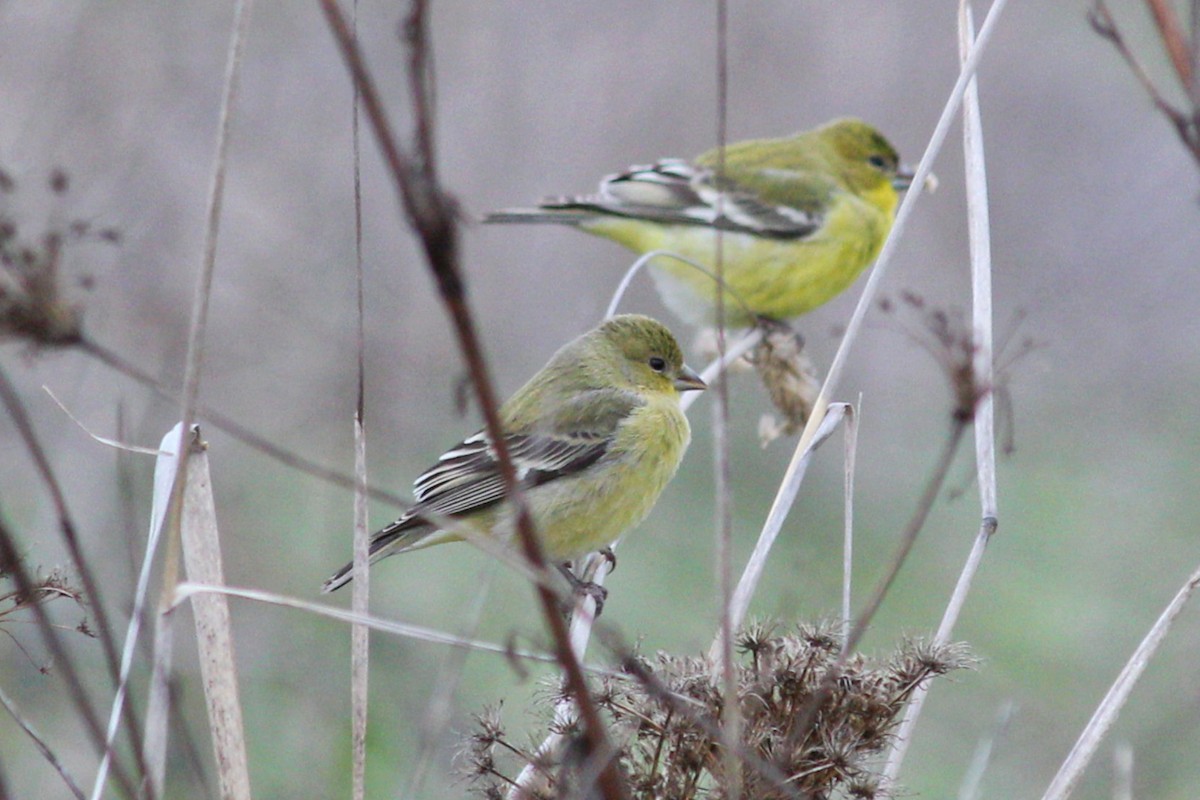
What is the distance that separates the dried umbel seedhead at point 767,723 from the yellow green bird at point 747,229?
3.87 metres

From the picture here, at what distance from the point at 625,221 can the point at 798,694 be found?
4.11 meters

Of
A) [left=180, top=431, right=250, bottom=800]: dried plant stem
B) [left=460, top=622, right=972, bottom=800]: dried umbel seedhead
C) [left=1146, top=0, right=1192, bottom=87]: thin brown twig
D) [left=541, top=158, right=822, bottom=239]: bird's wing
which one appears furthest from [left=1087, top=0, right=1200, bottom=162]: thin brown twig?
[left=541, top=158, right=822, bottom=239]: bird's wing

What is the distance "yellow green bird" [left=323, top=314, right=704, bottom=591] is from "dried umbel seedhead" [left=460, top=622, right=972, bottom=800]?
170cm

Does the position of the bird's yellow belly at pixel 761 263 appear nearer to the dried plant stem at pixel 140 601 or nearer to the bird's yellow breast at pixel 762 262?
the bird's yellow breast at pixel 762 262

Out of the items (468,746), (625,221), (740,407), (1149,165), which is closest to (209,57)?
(625,221)

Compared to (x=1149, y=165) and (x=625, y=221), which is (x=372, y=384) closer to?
(x=625, y=221)

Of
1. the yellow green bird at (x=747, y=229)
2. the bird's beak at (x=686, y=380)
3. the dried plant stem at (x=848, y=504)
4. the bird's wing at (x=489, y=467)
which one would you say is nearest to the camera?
the dried plant stem at (x=848, y=504)

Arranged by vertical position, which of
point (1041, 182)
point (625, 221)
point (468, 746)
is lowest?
point (468, 746)

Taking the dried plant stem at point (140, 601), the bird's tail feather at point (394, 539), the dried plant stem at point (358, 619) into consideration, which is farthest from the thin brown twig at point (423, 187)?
the bird's tail feather at point (394, 539)

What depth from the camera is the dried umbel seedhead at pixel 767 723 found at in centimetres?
205

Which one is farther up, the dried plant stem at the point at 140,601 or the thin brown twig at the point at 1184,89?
the thin brown twig at the point at 1184,89

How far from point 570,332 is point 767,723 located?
5423 millimetres

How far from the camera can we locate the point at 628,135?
28.0 feet

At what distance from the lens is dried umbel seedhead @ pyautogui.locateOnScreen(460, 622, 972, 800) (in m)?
2.05
